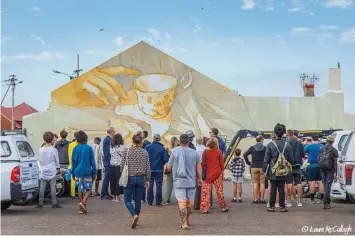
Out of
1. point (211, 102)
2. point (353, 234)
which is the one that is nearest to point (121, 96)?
point (211, 102)

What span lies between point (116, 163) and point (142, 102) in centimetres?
1089

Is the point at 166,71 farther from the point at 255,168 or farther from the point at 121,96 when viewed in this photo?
the point at 255,168

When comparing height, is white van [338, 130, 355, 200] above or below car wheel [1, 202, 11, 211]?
above

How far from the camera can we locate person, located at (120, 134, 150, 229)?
10.2 metres

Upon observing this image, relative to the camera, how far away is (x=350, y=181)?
11531mm

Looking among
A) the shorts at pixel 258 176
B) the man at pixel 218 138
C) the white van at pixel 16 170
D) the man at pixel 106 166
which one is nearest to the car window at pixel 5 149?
the white van at pixel 16 170

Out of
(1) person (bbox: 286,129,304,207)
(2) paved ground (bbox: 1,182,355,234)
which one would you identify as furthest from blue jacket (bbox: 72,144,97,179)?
(1) person (bbox: 286,129,304,207)

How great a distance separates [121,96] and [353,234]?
17085 mm

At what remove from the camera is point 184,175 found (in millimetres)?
10164

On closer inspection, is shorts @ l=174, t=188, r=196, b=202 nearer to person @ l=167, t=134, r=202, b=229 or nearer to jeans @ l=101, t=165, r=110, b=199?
person @ l=167, t=134, r=202, b=229

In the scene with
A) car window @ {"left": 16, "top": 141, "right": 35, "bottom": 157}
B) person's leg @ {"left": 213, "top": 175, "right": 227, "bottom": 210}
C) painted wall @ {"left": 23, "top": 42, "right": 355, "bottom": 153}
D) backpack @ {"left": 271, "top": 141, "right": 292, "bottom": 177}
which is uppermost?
painted wall @ {"left": 23, "top": 42, "right": 355, "bottom": 153}

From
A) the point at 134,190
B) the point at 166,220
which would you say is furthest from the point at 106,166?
the point at 134,190

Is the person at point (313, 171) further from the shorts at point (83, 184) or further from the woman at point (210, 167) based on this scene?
the shorts at point (83, 184)

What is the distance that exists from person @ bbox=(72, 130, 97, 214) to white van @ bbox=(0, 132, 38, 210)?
3.42 feet
